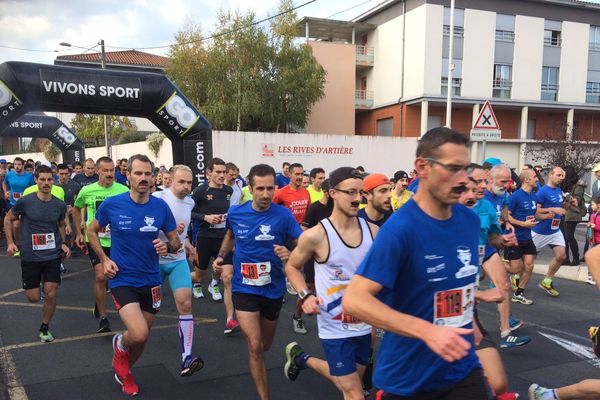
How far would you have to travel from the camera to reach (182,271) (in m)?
4.88

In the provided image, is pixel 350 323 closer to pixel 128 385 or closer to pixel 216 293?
pixel 128 385

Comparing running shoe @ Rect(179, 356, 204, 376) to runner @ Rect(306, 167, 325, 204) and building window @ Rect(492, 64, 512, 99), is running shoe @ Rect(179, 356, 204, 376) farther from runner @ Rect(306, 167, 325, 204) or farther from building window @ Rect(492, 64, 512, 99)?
building window @ Rect(492, 64, 512, 99)

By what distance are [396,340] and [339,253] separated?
1257mm

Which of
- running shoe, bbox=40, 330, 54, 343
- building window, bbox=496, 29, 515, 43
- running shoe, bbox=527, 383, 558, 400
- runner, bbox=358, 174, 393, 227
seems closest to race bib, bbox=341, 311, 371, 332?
running shoe, bbox=527, 383, 558, 400

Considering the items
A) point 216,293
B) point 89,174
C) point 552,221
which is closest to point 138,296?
point 216,293

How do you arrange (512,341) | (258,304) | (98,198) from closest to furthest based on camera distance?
(258,304) → (512,341) → (98,198)

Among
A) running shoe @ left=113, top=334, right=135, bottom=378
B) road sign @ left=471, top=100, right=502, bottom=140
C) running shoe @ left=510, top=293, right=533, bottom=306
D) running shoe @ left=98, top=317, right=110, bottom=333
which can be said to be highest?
road sign @ left=471, top=100, right=502, bottom=140

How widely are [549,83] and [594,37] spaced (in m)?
5.38

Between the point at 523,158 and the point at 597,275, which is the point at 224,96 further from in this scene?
the point at 597,275

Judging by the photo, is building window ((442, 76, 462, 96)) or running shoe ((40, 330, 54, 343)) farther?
building window ((442, 76, 462, 96))

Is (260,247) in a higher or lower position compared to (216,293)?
higher

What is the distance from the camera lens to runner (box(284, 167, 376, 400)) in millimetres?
3197

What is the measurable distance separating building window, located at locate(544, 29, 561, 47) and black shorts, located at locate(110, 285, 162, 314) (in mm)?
37027

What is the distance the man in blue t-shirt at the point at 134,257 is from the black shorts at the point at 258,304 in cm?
82
